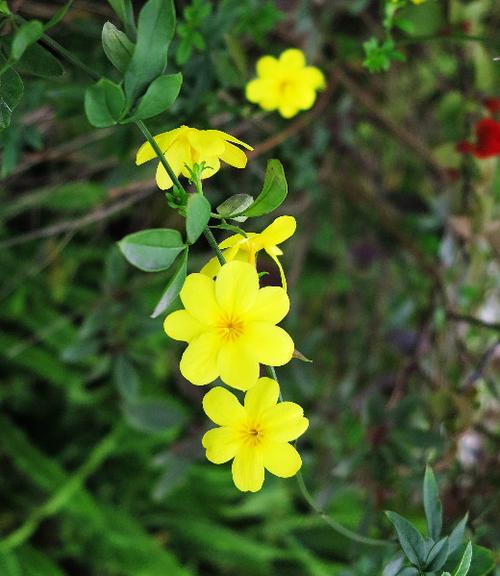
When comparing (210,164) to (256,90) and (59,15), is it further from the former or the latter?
(256,90)

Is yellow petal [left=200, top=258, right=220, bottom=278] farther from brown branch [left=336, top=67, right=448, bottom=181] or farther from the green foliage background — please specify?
brown branch [left=336, top=67, right=448, bottom=181]

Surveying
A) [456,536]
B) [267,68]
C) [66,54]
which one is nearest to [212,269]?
[66,54]

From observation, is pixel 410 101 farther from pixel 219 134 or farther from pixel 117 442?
pixel 219 134

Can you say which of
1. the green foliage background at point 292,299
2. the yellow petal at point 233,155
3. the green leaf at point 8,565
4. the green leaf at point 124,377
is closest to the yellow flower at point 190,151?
the yellow petal at point 233,155

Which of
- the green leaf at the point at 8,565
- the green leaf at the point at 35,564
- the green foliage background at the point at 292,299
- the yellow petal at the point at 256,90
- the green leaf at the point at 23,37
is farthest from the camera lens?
the green leaf at the point at 35,564

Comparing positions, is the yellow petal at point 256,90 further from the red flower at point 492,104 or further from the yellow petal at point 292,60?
the red flower at point 492,104
